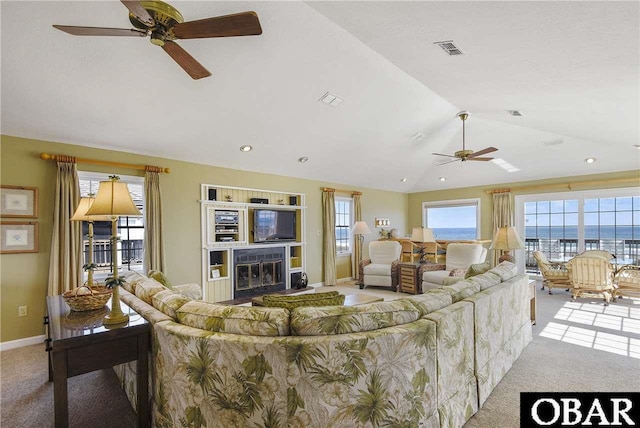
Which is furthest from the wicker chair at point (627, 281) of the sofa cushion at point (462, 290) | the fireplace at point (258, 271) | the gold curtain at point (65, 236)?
the gold curtain at point (65, 236)

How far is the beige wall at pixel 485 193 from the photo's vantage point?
6574 mm

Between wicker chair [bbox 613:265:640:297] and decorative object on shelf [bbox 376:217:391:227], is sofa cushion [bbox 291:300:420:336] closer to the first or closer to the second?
wicker chair [bbox 613:265:640:297]

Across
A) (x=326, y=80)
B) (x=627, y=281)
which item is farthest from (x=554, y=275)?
(x=326, y=80)

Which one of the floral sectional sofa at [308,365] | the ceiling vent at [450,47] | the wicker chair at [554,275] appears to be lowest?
the wicker chair at [554,275]

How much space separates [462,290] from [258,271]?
14.2 feet

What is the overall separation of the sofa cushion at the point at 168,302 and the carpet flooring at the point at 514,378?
888 mm

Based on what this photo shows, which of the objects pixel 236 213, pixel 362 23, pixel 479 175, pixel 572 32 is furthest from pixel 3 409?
pixel 479 175

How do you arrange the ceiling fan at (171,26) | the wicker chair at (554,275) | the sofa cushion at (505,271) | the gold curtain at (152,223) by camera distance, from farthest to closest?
the wicker chair at (554,275), the gold curtain at (152,223), the sofa cushion at (505,271), the ceiling fan at (171,26)

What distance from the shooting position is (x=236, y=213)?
229 inches

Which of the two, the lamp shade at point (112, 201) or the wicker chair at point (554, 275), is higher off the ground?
the lamp shade at point (112, 201)

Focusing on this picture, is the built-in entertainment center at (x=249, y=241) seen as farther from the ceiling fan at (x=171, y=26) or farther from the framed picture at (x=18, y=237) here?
the ceiling fan at (x=171, y=26)

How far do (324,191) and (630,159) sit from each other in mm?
6069

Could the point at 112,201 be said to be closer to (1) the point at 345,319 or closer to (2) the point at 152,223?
(1) the point at 345,319

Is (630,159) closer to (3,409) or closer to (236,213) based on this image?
(236,213)
